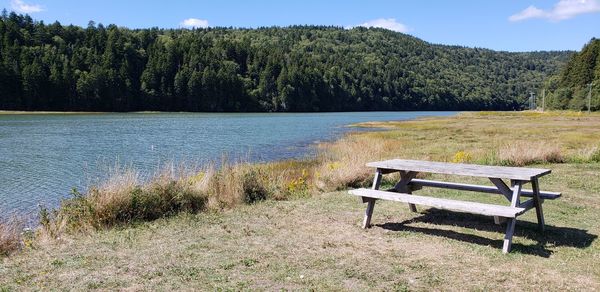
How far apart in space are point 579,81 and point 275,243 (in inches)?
4754

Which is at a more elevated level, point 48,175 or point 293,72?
point 293,72

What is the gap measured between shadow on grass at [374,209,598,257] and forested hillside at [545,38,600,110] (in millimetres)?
100837

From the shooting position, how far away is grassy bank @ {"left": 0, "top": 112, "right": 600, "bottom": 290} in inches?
219

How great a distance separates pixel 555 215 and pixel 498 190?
1.95m

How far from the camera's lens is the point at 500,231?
7848 mm

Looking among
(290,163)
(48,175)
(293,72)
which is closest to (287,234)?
(290,163)

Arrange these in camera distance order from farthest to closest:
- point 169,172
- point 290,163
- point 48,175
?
point 290,163 → point 48,175 → point 169,172

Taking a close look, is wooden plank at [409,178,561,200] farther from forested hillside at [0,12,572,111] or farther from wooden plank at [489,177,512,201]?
forested hillside at [0,12,572,111]

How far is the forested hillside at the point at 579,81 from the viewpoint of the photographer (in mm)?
98125

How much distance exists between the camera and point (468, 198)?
35.0ft

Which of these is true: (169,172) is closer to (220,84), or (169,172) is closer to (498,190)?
(498,190)

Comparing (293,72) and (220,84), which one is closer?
(220,84)

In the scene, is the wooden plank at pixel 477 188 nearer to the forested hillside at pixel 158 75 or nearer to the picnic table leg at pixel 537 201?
the picnic table leg at pixel 537 201

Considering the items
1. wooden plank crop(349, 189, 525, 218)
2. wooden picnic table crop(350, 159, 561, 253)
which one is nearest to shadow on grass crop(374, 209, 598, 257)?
wooden picnic table crop(350, 159, 561, 253)
